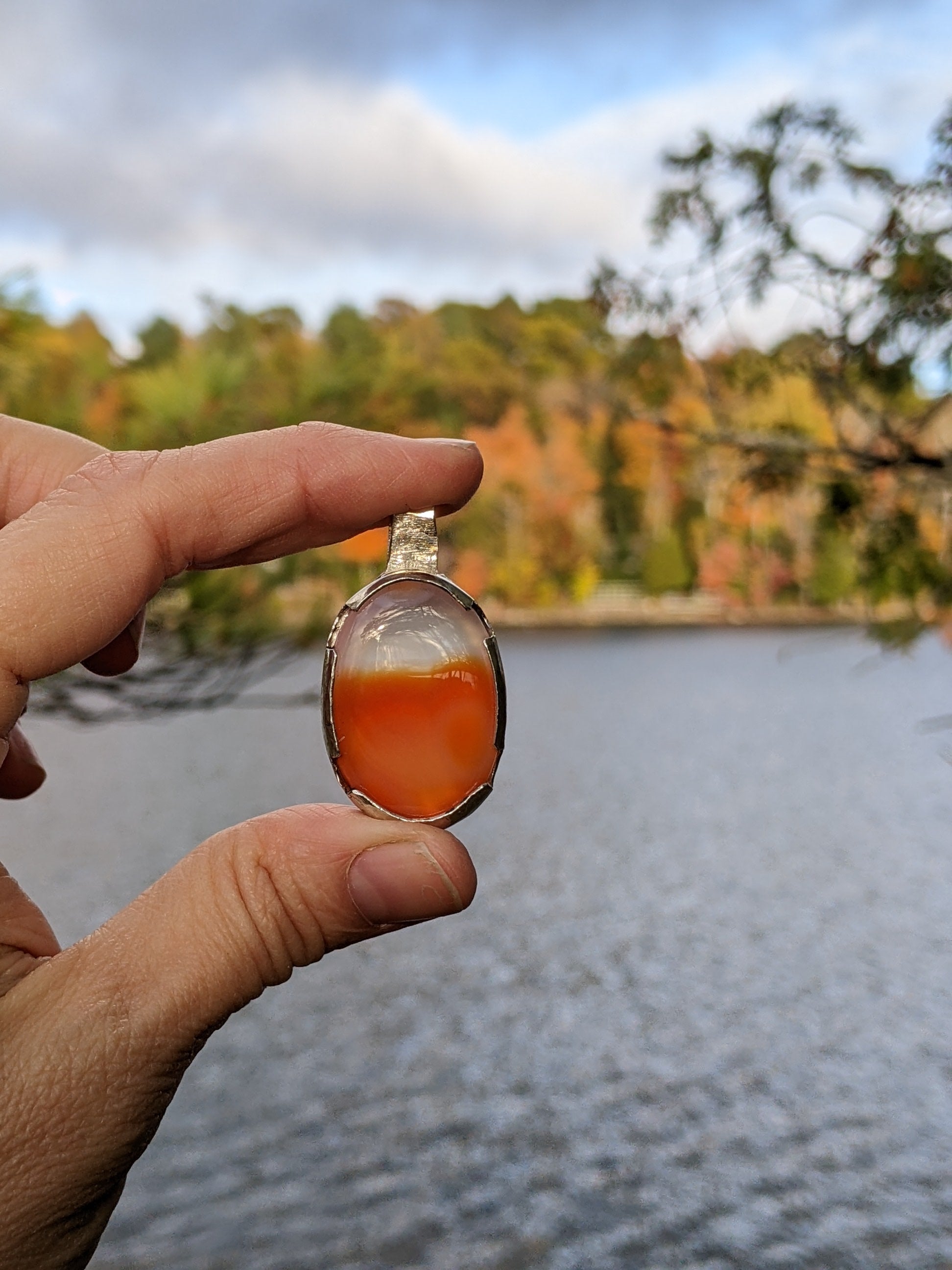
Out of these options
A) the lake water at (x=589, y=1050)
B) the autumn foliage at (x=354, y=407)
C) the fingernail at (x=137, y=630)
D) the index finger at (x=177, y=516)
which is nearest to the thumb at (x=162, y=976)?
the index finger at (x=177, y=516)

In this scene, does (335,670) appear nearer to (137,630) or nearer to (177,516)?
(177,516)

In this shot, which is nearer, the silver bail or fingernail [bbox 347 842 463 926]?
fingernail [bbox 347 842 463 926]

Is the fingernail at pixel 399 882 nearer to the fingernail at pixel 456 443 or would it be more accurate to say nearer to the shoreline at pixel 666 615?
the fingernail at pixel 456 443

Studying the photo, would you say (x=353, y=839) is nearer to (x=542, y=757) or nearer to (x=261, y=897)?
(x=261, y=897)

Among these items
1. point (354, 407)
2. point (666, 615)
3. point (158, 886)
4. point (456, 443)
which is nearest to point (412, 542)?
point (456, 443)

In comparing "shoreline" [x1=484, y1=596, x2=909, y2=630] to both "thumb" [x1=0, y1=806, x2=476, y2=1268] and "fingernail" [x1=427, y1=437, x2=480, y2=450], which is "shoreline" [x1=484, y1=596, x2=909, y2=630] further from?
"thumb" [x1=0, y1=806, x2=476, y2=1268]

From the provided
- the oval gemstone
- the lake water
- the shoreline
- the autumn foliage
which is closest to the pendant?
the oval gemstone
